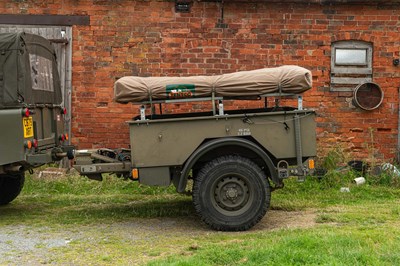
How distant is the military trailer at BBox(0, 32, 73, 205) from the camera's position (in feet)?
21.3

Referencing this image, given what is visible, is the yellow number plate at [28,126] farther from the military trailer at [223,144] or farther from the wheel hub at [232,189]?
the wheel hub at [232,189]

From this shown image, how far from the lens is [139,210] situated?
760 centimetres

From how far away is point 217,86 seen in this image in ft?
21.1

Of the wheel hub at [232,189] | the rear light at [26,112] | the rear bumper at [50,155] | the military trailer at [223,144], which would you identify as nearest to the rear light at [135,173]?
the military trailer at [223,144]

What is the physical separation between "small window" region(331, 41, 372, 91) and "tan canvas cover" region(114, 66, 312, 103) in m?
3.93

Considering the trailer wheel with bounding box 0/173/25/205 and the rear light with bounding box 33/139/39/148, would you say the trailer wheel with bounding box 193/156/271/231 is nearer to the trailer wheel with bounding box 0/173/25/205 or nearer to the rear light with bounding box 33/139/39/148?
the rear light with bounding box 33/139/39/148

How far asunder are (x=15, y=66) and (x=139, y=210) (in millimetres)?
2550

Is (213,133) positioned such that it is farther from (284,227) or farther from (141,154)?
(284,227)

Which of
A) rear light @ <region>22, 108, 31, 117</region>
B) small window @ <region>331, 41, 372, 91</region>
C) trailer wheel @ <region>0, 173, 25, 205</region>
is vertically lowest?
trailer wheel @ <region>0, 173, 25, 205</region>

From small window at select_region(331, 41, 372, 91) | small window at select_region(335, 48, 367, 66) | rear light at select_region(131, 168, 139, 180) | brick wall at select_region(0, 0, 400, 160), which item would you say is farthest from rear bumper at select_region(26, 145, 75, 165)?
small window at select_region(335, 48, 367, 66)

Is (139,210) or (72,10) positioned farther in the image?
(72,10)

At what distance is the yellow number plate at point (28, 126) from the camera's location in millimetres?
6535

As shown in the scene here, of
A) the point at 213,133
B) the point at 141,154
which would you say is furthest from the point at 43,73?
the point at 213,133

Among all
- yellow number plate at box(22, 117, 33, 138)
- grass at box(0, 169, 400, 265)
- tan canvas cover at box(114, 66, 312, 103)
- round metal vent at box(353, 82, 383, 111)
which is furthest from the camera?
round metal vent at box(353, 82, 383, 111)
